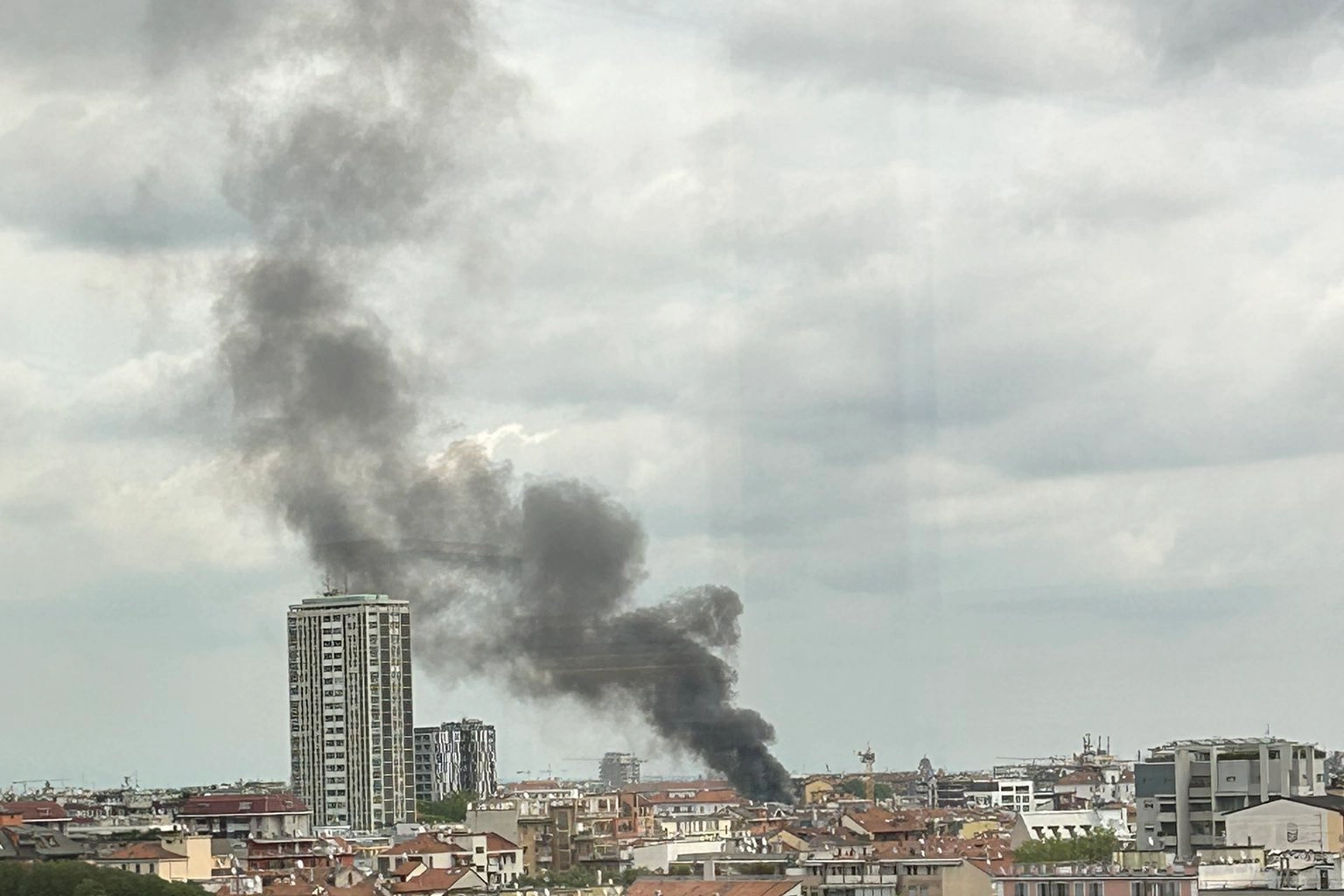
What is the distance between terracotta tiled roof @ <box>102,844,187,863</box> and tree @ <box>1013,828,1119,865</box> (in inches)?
357

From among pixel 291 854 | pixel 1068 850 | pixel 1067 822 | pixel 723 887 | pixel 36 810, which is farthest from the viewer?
pixel 1067 822

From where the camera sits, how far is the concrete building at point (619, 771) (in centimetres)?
4278

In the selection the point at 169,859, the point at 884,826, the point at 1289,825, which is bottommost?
the point at 169,859

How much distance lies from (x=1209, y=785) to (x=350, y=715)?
26.3 metres

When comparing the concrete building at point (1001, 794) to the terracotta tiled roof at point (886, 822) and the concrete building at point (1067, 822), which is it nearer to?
the concrete building at point (1067, 822)

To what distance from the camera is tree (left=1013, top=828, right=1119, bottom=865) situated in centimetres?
2442

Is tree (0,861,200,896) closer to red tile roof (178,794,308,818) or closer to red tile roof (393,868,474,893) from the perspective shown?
red tile roof (393,868,474,893)

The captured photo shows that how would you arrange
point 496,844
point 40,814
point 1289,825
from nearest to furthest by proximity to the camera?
1. point 1289,825
2. point 496,844
3. point 40,814

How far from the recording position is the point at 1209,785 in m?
25.6

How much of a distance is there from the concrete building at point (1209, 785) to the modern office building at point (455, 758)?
35.9 meters

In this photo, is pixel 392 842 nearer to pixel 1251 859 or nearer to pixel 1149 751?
pixel 1149 751

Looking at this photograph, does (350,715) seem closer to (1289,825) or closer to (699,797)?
(699,797)

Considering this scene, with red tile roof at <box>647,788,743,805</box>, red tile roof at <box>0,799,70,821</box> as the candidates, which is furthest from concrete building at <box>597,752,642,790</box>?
red tile roof at <box>0,799,70,821</box>

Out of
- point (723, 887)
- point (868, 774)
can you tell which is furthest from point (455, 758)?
point (723, 887)
